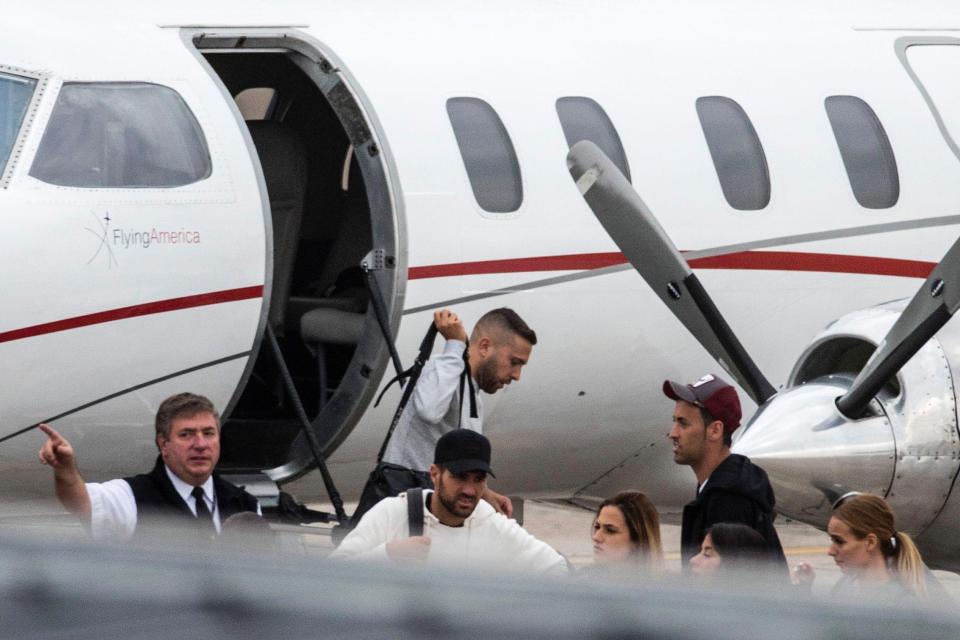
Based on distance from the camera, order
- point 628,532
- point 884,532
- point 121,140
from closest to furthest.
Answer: point 628,532
point 884,532
point 121,140

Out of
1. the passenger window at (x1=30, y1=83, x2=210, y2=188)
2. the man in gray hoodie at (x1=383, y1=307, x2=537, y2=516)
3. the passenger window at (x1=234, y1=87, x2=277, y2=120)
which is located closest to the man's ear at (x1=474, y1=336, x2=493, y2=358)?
the man in gray hoodie at (x1=383, y1=307, x2=537, y2=516)

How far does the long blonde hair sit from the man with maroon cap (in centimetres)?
44

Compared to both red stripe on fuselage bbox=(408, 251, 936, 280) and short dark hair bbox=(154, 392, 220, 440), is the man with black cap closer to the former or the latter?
short dark hair bbox=(154, 392, 220, 440)

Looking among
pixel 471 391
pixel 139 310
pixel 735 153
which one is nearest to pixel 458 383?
pixel 471 391

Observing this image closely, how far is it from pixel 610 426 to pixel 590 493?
31.6 inches

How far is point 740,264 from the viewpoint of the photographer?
970 centimetres

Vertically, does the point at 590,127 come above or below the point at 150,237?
above

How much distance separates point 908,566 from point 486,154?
4.10 metres

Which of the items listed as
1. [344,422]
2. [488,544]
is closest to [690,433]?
[488,544]

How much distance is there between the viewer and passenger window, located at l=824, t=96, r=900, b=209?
33.0 ft

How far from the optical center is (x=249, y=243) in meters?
8.39

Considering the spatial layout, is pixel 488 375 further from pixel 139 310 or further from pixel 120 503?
pixel 120 503

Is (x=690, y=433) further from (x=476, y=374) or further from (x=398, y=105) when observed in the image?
(x=398, y=105)

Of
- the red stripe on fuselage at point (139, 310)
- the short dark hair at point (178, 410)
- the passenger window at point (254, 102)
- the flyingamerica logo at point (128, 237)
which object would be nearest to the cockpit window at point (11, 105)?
the flyingamerica logo at point (128, 237)
